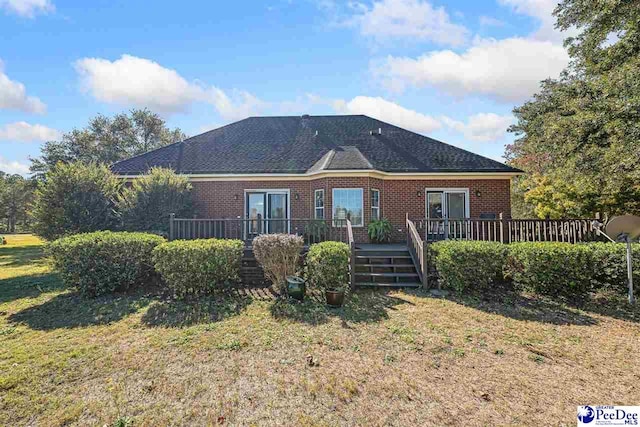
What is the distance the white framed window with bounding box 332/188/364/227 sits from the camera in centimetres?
1239

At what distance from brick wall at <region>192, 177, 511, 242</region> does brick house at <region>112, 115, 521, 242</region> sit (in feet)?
0.13

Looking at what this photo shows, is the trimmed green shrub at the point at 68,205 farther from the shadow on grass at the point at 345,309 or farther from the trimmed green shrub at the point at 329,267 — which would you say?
the trimmed green shrub at the point at 329,267

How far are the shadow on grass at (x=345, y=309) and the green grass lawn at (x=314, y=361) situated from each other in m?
0.06

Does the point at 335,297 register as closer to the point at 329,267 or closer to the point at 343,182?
the point at 329,267

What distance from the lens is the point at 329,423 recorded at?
325cm

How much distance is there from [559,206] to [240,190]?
17.6m

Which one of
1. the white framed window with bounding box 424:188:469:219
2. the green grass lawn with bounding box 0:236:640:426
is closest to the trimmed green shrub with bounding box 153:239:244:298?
the green grass lawn with bounding box 0:236:640:426

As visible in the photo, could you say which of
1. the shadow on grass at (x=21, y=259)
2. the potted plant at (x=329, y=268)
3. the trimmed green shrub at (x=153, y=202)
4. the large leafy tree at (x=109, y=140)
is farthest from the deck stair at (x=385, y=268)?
the large leafy tree at (x=109, y=140)

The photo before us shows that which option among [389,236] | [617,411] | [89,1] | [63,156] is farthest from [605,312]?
[63,156]

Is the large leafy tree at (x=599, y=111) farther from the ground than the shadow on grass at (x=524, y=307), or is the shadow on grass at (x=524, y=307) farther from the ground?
the large leafy tree at (x=599, y=111)

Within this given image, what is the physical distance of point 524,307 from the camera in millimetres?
7262

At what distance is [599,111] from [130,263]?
16769 millimetres

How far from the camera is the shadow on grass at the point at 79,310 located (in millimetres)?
6451

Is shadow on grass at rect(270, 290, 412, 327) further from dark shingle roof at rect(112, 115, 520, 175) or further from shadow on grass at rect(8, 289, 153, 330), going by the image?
dark shingle roof at rect(112, 115, 520, 175)
